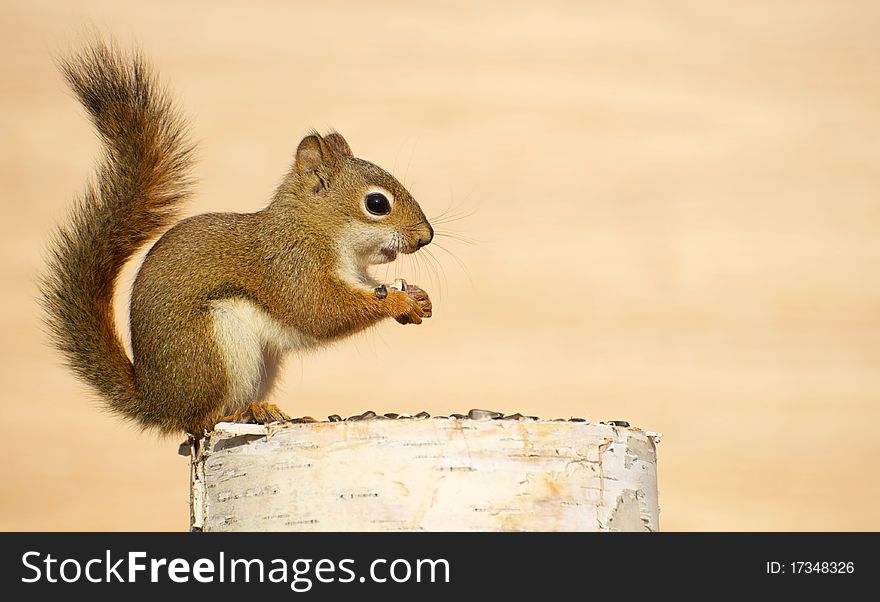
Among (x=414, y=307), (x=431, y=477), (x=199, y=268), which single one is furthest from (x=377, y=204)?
(x=431, y=477)

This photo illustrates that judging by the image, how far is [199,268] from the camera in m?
2.07

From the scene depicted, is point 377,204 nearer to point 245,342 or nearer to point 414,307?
point 414,307

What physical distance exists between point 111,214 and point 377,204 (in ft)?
1.83

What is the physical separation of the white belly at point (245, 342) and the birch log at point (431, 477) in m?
0.37

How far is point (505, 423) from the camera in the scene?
5.18 feet

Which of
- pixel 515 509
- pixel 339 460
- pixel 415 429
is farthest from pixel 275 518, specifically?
pixel 515 509

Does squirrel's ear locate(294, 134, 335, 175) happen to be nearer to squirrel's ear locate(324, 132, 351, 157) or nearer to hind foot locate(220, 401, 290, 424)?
squirrel's ear locate(324, 132, 351, 157)

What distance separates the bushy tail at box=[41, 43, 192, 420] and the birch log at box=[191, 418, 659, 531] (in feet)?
2.17

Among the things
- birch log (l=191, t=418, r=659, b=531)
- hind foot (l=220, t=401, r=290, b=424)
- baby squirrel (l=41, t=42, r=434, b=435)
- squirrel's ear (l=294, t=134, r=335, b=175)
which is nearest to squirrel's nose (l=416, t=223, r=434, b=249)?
baby squirrel (l=41, t=42, r=434, b=435)

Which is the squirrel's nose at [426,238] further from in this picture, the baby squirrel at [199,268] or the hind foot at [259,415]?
the hind foot at [259,415]

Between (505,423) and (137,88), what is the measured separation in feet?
3.97

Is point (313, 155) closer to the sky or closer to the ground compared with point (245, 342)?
closer to the sky

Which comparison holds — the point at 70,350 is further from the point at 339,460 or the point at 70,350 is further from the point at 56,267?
the point at 339,460

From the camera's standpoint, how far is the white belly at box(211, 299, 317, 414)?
2008 mm
